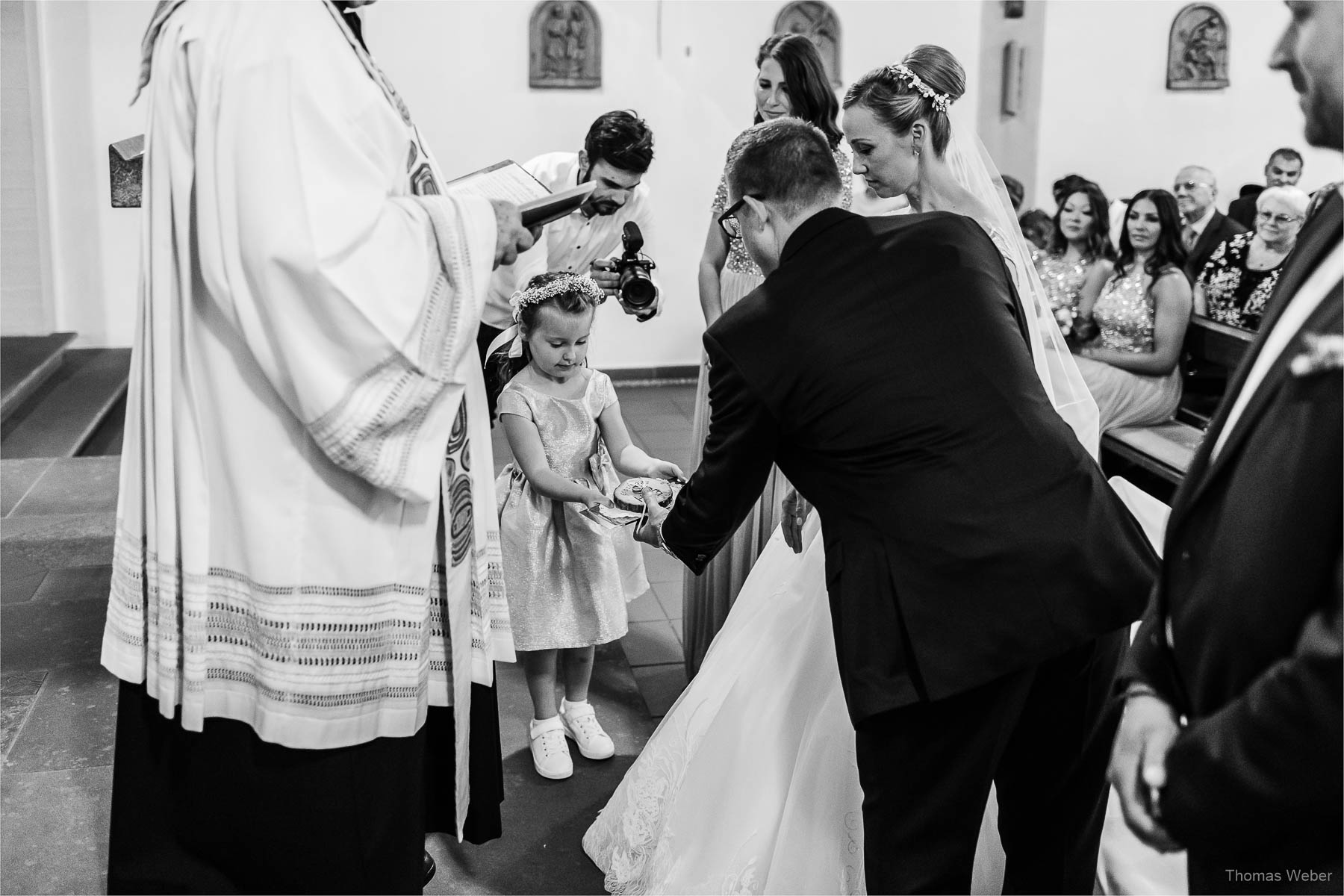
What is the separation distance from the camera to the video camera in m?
3.74

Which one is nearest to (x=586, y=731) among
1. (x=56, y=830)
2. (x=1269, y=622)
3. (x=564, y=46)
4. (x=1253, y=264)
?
(x=56, y=830)

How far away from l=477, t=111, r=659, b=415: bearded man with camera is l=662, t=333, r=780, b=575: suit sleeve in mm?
1076

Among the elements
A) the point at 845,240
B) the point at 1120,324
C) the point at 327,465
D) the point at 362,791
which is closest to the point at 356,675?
the point at 362,791

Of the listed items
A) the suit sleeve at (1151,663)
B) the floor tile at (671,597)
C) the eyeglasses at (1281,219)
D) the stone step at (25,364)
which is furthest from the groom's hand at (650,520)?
the stone step at (25,364)

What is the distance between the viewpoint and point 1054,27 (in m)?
9.05

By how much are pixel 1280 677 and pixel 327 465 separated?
1292 millimetres

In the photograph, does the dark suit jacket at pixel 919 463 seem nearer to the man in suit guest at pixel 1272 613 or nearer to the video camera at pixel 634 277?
the man in suit guest at pixel 1272 613

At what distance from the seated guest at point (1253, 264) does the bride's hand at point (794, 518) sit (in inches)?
148

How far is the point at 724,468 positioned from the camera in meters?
2.07

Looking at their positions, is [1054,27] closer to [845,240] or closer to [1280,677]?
[845,240]

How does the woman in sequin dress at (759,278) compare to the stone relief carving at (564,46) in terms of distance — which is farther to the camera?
the stone relief carving at (564,46)

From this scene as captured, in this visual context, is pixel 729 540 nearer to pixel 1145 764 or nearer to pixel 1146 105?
pixel 1145 764

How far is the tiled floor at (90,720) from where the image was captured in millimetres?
2664

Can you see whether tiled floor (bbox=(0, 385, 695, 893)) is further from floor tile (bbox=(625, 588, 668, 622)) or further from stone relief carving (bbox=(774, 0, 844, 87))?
stone relief carving (bbox=(774, 0, 844, 87))
